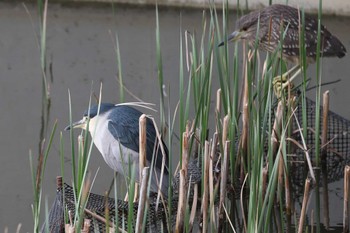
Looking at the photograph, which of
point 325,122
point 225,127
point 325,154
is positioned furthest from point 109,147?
point 325,154

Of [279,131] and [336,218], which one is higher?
[279,131]

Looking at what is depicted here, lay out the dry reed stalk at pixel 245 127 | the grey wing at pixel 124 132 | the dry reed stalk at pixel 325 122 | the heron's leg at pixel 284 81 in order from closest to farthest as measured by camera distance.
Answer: the grey wing at pixel 124 132, the dry reed stalk at pixel 245 127, the heron's leg at pixel 284 81, the dry reed stalk at pixel 325 122

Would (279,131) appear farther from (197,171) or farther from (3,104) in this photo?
(3,104)

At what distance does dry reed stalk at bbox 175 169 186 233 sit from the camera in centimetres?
335

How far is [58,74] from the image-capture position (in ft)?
20.2

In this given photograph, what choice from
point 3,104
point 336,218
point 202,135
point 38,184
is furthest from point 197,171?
point 3,104

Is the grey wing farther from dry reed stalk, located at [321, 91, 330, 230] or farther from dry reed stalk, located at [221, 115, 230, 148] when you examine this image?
dry reed stalk, located at [321, 91, 330, 230]

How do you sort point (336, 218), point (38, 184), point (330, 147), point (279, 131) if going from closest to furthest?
point (38, 184) → point (279, 131) → point (336, 218) → point (330, 147)

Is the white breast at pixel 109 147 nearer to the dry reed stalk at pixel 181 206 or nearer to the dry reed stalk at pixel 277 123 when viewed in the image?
the dry reed stalk at pixel 181 206

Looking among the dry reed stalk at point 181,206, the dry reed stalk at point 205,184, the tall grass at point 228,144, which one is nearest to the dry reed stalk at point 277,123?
the tall grass at point 228,144

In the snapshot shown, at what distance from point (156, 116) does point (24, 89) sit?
3.26 feet

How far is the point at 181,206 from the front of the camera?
11.3 ft

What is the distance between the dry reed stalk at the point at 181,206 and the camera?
3348 mm

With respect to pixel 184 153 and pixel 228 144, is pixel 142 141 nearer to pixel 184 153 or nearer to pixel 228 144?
pixel 184 153
